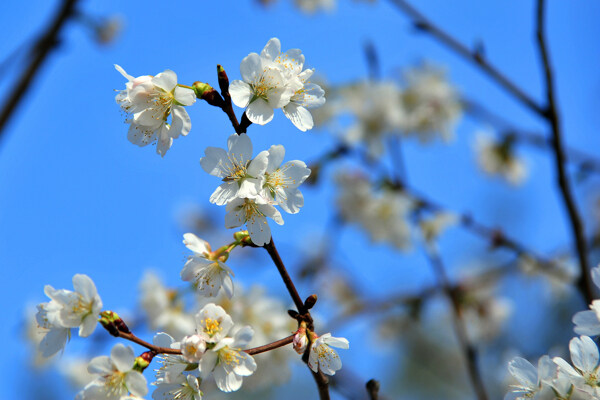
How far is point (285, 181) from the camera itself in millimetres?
1259

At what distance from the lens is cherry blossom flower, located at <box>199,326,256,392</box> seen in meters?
1.15

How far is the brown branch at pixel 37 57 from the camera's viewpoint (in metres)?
2.61

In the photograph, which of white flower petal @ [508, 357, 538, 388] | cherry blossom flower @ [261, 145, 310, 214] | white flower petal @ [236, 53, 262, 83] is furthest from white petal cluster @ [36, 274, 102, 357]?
white flower petal @ [508, 357, 538, 388]

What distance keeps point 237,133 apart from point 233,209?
6.9 inches

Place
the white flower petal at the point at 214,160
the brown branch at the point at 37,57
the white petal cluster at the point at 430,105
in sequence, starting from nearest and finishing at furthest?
the white flower petal at the point at 214,160 < the brown branch at the point at 37,57 < the white petal cluster at the point at 430,105

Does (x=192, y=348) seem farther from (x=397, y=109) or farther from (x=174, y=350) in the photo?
(x=397, y=109)

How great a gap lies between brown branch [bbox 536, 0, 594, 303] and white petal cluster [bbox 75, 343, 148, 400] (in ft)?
5.25

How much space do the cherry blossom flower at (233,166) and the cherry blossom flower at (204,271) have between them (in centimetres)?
16

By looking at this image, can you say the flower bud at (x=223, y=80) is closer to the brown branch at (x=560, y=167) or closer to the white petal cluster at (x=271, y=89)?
the white petal cluster at (x=271, y=89)

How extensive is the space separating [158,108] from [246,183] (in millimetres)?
305

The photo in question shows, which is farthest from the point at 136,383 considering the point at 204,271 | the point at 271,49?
the point at 271,49

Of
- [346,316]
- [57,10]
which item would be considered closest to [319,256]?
[346,316]

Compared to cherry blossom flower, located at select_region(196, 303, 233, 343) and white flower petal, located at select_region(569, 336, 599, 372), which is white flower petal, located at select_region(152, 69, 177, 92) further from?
white flower petal, located at select_region(569, 336, 599, 372)

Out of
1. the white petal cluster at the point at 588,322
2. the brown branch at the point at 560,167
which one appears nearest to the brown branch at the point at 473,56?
the brown branch at the point at 560,167
